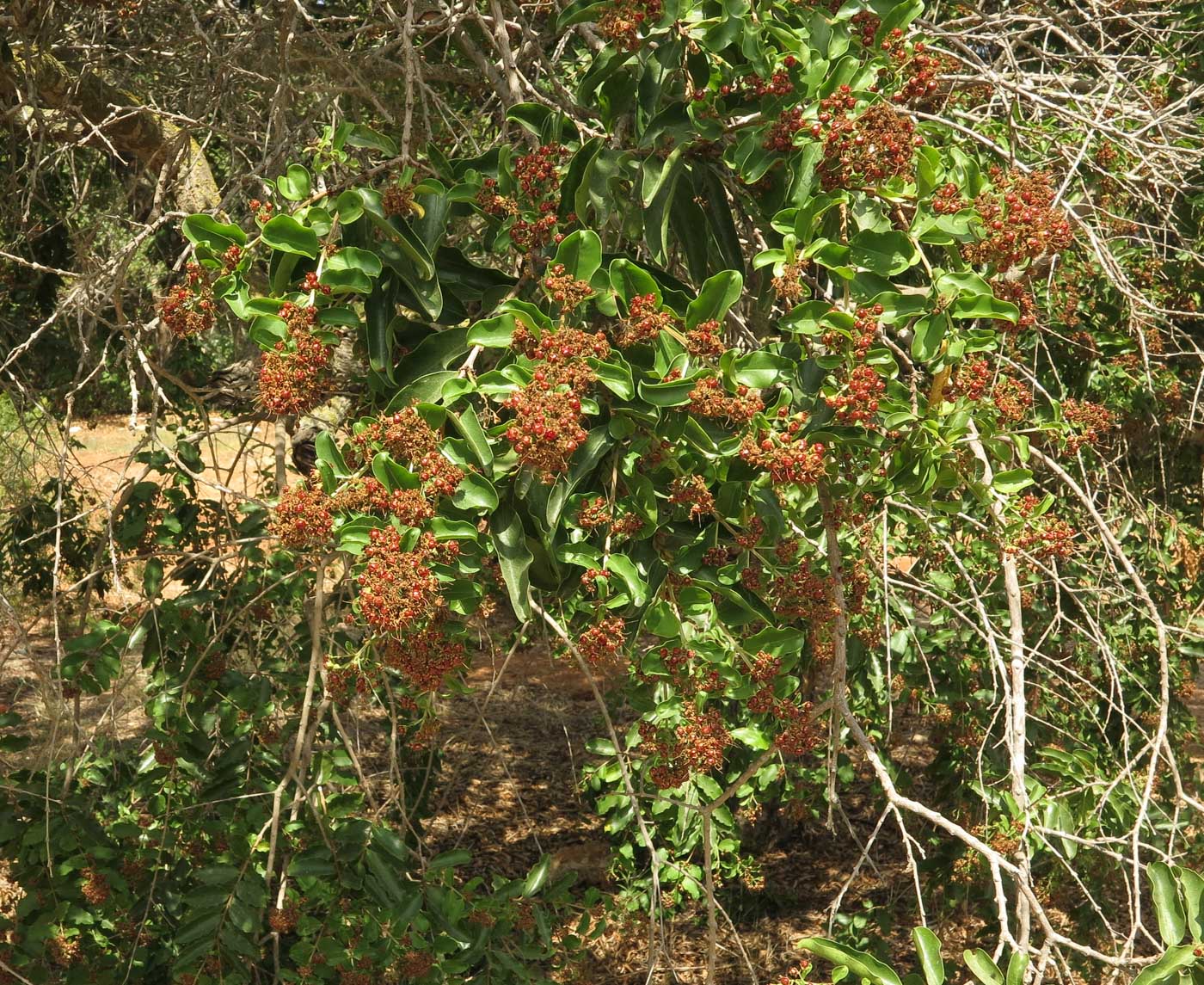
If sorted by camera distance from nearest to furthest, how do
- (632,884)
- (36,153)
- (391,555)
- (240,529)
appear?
→ (391,555) → (240,529) → (36,153) → (632,884)

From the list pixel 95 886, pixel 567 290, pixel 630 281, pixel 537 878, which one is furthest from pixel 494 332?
pixel 95 886

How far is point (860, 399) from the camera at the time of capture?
5.15ft

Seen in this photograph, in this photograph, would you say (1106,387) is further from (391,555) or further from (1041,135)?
(391,555)

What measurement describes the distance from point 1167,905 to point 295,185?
157cm

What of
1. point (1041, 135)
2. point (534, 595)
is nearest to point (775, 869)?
point (534, 595)

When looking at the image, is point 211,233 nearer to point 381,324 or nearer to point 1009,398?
point 381,324

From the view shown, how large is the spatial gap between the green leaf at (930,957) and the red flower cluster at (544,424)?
787mm

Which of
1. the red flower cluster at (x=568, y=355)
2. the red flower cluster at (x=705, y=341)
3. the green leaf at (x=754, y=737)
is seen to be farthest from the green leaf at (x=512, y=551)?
the green leaf at (x=754, y=737)

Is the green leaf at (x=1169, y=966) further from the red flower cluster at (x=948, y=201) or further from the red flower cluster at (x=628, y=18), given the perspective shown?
the red flower cluster at (x=628, y=18)

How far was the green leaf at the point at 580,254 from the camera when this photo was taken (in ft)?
5.39

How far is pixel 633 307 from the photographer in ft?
5.34

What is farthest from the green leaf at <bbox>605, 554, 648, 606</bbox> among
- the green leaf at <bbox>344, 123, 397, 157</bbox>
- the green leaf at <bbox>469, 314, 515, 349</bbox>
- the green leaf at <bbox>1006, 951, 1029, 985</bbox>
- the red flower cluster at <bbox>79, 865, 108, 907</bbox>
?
the red flower cluster at <bbox>79, 865, 108, 907</bbox>

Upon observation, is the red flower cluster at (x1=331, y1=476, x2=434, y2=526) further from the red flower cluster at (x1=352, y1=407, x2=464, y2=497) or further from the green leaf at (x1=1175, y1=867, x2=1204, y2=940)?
the green leaf at (x1=1175, y1=867, x2=1204, y2=940)

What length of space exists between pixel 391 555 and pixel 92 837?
159 cm
